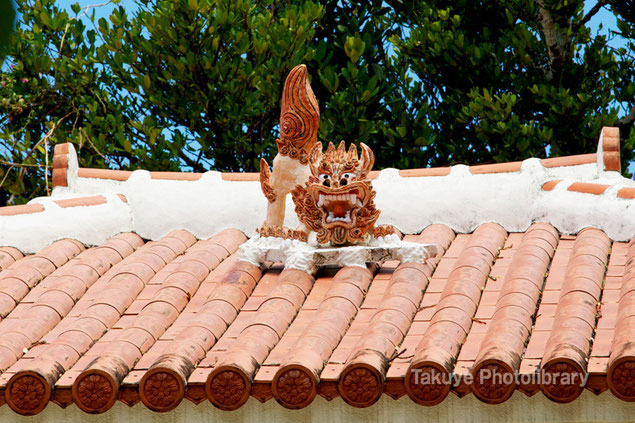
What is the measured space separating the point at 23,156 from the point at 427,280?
9.17 meters

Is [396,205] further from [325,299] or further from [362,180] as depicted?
[325,299]

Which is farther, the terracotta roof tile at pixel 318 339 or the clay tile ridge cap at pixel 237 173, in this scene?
the clay tile ridge cap at pixel 237 173

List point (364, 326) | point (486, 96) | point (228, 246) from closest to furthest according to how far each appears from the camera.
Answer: point (364, 326) → point (228, 246) → point (486, 96)

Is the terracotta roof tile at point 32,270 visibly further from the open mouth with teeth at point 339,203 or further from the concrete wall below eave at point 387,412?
the open mouth with teeth at point 339,203

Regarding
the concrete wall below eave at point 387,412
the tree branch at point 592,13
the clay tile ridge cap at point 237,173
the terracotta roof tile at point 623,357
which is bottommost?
the concrete wall below eave at point 387,412

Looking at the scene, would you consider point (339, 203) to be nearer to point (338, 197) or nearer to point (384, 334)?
point (338, 197)

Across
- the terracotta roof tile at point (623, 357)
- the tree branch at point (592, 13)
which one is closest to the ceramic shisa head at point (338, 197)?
the terracotta roof tile at point (623, 357)

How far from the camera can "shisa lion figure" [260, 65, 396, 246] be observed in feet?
22.0

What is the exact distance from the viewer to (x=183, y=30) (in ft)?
45.4

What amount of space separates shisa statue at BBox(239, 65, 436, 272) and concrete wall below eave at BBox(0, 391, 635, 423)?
1.73 m

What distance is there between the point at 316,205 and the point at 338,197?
21 cm

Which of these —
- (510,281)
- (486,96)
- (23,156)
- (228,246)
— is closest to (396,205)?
(228,246)

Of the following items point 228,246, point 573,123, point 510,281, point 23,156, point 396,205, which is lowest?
point 510,281

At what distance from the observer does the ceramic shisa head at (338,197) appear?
6672mm
